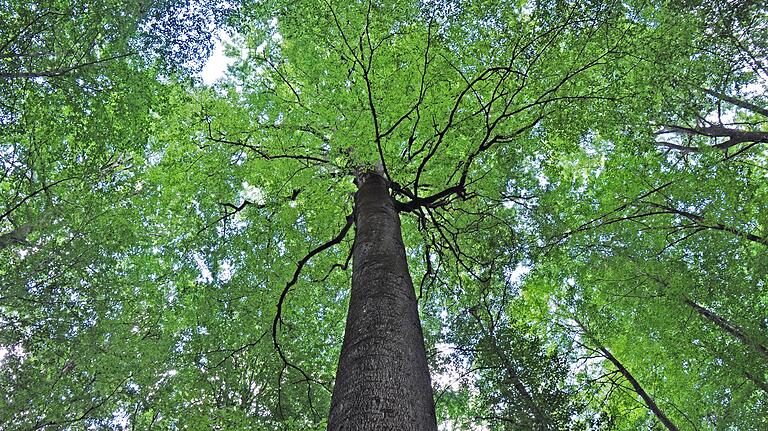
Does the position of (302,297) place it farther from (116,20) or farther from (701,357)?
(701,357)

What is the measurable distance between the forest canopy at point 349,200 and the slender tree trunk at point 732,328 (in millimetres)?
40

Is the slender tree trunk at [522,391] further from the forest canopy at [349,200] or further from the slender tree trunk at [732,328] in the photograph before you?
the slender tree trunk at [732,328]

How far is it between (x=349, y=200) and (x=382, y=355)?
492 centimetres

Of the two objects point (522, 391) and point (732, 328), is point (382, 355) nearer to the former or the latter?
point (522, 391)

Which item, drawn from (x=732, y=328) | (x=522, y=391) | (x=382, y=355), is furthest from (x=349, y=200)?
(x=732, y=328)

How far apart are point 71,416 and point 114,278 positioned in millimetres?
2290

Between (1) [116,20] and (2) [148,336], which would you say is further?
(2) [148,336]

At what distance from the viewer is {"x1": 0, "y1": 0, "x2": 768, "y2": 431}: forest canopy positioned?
455 centimetres

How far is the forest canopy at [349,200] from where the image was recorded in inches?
179

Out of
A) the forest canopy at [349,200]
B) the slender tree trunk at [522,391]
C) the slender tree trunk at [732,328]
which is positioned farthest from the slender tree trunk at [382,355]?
the slender tree trunk at [732,328]

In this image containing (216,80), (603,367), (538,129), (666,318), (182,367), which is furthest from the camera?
(603,367)

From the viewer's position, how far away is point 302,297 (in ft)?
23.0

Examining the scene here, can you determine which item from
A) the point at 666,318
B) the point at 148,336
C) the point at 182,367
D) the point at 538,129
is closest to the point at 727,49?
the point at 538,129

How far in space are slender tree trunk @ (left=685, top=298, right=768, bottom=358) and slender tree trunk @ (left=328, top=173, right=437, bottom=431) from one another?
7.25 metres
